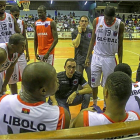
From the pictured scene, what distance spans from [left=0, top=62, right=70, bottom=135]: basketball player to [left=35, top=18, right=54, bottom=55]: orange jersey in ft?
9.82

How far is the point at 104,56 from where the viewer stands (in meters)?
3.54

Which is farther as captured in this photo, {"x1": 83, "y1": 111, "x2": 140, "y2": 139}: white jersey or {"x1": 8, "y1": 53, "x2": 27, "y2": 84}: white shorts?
{"x1": 8, "y1": 53, "x2": 27, "y2": 84}: white shorts

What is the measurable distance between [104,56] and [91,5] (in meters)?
24.5

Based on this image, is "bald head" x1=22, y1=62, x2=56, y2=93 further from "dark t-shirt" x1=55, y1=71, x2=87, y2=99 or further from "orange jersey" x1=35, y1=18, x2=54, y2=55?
"orange jersey" x1=35, y1=18, x2=54, y2=55

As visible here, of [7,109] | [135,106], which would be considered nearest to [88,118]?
[7,109]

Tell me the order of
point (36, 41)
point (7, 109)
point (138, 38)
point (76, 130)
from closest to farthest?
point (76, 130), point (7, 109), point (36, 41), point (138, 38)

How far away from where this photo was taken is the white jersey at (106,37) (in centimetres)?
344

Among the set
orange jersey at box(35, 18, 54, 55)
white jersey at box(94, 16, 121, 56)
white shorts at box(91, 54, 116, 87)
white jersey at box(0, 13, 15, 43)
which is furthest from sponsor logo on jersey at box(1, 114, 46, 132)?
orange jersey at box(35, 18, 54, 55)

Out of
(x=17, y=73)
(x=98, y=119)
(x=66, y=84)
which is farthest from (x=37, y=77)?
(x=17, y=73)

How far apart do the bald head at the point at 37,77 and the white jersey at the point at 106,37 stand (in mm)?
2327

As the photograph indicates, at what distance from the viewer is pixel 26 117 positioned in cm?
126

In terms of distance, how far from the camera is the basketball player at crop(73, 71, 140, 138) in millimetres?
1352

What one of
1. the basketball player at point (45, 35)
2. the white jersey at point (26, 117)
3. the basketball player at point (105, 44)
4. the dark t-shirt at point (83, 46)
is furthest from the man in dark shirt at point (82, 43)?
the white jersey at point (26, 117)

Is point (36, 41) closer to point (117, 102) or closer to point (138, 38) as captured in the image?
point (117, 102)
